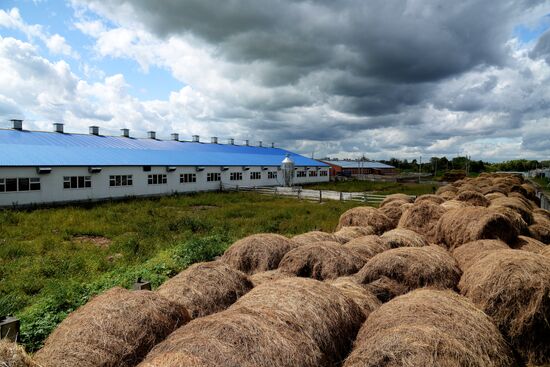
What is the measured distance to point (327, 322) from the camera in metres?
4.93

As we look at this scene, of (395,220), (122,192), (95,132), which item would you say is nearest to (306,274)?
(395,220)

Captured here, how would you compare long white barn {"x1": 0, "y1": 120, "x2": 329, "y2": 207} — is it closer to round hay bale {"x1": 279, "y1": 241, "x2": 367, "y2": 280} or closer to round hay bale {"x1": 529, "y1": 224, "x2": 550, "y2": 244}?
round hay bale {"x1": 279, "y1": 241, "x2": 367, "y2": 280}

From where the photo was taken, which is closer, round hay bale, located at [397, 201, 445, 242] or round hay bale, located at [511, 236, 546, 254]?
round hay bale, located at [511, 236, 546, 254]

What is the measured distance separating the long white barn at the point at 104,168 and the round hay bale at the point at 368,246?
95.7 ft

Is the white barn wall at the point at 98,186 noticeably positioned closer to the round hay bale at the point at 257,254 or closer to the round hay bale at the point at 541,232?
the round hay bale at the point at 257,254

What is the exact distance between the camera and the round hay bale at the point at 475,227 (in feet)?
33.7

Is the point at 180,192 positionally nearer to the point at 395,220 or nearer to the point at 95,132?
the point at 95,132

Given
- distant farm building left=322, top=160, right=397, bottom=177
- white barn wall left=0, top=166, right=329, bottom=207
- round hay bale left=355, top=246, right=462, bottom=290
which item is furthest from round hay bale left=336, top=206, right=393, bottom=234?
distant farm building left=322, top=160, right=397, bottom=177

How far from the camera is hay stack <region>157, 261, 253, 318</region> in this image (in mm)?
6133

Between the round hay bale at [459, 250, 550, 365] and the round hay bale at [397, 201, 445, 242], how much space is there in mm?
6179

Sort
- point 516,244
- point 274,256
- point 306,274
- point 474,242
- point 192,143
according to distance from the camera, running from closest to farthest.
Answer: point 306,274 < point 274,256 < point 474,242 < point 516,244 < point 192,143

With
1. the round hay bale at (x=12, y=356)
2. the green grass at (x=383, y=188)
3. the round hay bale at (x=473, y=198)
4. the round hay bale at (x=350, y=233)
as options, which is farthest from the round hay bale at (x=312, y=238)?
the green grass at (x=383, y=188)

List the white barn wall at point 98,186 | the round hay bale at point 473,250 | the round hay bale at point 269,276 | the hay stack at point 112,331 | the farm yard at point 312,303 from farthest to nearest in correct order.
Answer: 1. the white barn wall at point 98,186
2. the round hay bale at point 473,250
3. the round hay bale at point 269,276
4. the hay stack at point 112,331
5. the farm yard at point 312,303

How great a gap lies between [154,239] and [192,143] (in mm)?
45174
